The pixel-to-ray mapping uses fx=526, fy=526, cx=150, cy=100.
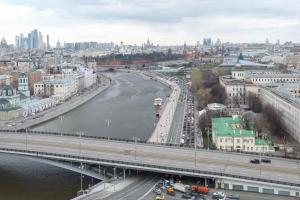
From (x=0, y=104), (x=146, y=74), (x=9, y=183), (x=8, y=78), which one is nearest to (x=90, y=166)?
(x=9, y=183)

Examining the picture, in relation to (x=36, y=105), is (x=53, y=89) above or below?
above

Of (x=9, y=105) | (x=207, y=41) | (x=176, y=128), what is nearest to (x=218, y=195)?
(x=176, y=128)

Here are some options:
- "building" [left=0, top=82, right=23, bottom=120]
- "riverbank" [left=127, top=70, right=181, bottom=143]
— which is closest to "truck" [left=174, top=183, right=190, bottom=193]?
"riverbank" [left=127, top=70, right=181, bottom=143]

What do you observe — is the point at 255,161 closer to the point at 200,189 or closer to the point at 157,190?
the point at 200,189

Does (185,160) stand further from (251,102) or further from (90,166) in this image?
(251,102)

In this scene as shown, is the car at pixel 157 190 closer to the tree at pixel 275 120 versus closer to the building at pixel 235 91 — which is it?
the tree at pixel 275 120
